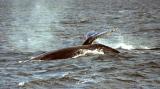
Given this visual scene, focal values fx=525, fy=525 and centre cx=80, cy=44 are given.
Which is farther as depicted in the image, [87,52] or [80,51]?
[87,52]

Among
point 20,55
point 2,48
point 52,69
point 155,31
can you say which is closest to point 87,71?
point 52,69

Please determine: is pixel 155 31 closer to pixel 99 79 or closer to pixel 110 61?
pixel 110 61

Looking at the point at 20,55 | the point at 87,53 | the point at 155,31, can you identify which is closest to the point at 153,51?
the point at 87,53

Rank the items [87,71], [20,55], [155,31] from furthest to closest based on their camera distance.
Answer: [155,31]
[20,55]
[87,71]

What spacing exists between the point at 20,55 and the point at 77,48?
119 inches

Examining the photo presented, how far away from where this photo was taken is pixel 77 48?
21.4m

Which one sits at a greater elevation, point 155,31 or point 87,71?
point 87,71

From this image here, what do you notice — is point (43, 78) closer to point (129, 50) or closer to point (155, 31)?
point (129, 50)

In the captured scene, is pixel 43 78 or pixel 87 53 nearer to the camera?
pixel 43 78

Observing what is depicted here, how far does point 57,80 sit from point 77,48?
443cm

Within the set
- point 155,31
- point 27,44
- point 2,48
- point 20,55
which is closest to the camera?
point 20,55

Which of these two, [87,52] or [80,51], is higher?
[80,51]

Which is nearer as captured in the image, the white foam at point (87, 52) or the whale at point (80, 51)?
the whale at point (80, 51)

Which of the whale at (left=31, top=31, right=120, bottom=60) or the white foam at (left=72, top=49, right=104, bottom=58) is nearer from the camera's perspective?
the whale at (left=31, top=31, right=120, bottom=60)
